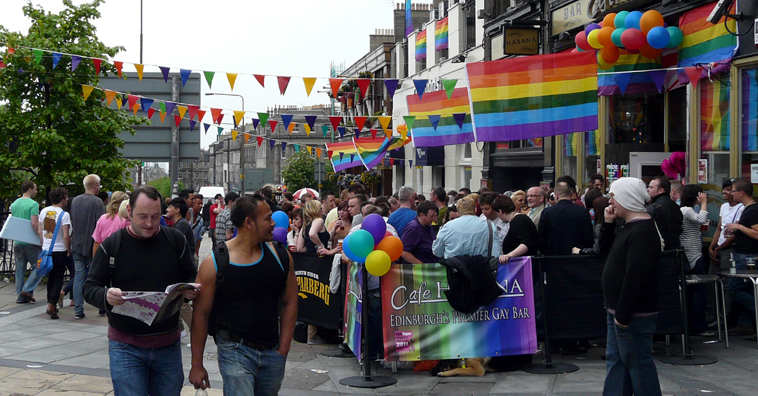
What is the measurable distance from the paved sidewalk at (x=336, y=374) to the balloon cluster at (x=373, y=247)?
3.85ft

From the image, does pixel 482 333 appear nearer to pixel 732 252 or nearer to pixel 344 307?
pixel 344 307

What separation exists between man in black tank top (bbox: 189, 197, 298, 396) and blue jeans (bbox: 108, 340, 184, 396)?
0.29 metres

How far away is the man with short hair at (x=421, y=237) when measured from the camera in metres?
8.17

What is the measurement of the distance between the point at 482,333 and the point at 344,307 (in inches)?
66.8

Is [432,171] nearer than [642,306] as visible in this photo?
No

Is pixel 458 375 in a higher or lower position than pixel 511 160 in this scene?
lower

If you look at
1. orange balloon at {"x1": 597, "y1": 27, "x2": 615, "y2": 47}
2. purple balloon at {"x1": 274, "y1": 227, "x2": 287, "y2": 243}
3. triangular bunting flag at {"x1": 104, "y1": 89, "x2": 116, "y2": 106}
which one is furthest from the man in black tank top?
triangular bunting flag at {"x1": 104, "y1": 89, "x2": 116, "y2": 106}

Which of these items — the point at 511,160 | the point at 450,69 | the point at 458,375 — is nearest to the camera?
the point at 458,375

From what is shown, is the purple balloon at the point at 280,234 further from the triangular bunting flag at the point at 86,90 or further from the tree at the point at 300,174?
the tree at the point at 300,174

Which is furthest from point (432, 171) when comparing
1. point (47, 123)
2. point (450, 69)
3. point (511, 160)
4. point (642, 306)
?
point (642, 306)

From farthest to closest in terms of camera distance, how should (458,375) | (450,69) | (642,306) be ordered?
(450,69), (458,375), (642,306)

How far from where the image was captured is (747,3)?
33.6 ft

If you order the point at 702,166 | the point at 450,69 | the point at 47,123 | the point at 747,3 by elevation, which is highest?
the point at 450,69

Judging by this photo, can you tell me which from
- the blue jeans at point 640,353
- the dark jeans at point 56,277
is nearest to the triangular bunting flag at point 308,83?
the dark jeans at point 56,277
